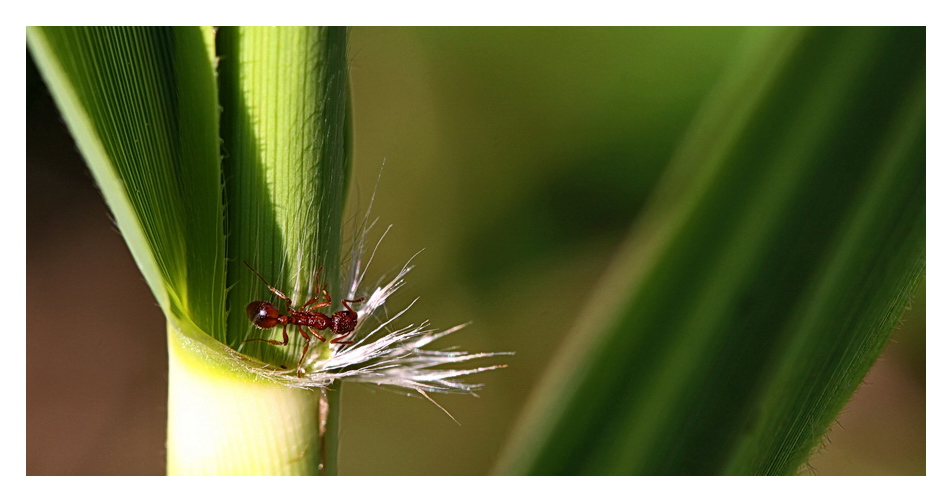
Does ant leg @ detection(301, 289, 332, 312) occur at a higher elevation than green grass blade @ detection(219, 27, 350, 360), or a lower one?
lower

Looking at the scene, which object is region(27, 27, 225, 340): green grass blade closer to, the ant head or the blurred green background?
the ant head

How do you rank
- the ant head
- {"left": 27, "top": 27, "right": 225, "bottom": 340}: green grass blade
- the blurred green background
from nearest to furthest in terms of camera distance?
1. {"left": 27, "top": 27, "right": 225, "bottom": 340}: green grass blade
2. the ant head
3. the blurred green background

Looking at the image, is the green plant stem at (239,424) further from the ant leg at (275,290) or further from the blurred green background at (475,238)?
the blurred green background at (475,238)

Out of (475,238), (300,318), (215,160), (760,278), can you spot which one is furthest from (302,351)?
(475,238)

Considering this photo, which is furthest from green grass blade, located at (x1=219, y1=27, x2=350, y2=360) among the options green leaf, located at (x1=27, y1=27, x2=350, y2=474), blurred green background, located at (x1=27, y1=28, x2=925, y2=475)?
blurred green background, located at (x1=27, y1=28, x2=925, y2=475)

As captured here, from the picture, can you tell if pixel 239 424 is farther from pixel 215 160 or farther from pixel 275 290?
pixel 215 160

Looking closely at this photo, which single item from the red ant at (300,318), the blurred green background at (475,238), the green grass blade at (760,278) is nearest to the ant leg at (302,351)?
the red ant at (300,318)
